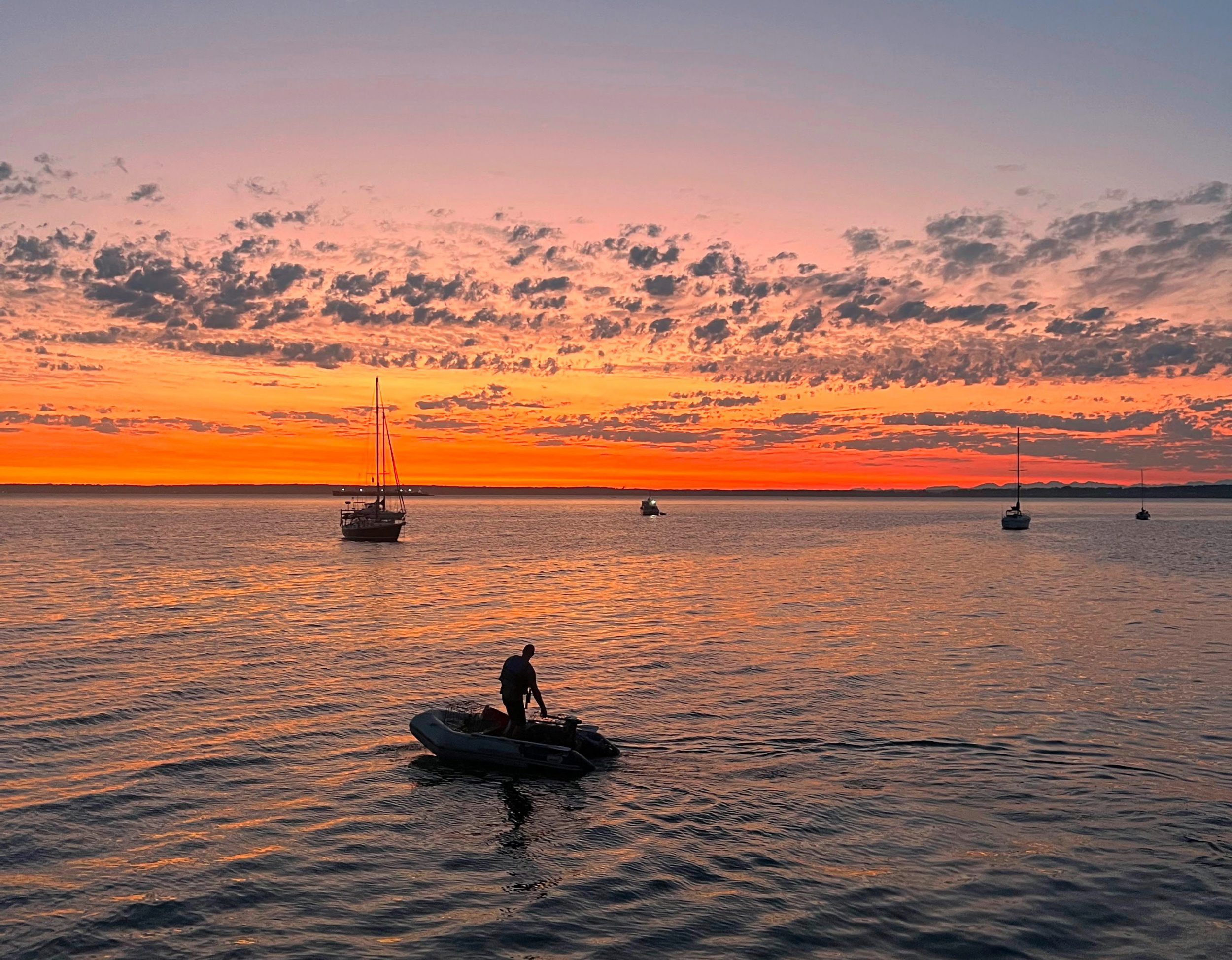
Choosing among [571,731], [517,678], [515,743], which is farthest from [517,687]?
[571,731]

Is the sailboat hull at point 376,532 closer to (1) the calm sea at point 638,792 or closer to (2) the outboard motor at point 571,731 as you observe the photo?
(1) the calm sea at point 638,792

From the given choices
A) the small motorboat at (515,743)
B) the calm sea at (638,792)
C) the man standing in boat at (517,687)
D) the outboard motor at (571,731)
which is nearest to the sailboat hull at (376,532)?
the calm sea at (638,792)

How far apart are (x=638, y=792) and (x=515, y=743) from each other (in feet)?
11.6

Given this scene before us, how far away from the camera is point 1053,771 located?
23.8 m

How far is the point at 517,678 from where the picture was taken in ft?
79.7

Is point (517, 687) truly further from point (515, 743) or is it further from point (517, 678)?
point (515, 743)

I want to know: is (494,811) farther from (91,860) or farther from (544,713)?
(91,860)

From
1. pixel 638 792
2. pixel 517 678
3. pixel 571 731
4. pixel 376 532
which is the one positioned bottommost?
pixel 638 792

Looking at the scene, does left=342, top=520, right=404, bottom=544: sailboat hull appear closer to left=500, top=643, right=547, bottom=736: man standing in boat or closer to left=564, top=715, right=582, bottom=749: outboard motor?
left=500, top=643, right=547, bottom=736: man standing in boat

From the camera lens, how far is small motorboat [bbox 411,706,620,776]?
77.1 ft

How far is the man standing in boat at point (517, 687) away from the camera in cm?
2430

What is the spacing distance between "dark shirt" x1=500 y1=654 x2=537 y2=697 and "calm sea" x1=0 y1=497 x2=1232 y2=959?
219cm

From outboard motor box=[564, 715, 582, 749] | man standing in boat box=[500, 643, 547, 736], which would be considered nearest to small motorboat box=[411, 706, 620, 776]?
outboard motor box=[564, 715, 582, 749]

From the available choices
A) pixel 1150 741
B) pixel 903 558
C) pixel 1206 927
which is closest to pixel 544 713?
pixel 1206 927
